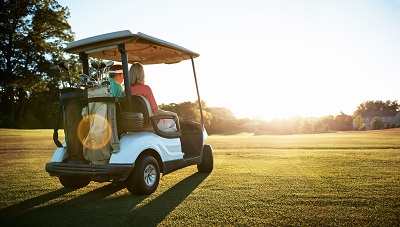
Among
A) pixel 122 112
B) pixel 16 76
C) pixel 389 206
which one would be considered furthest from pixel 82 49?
pixel 16 76

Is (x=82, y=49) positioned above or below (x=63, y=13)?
below

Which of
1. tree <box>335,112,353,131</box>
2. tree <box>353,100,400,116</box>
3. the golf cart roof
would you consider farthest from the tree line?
tree <box>353,100,400,116</box>

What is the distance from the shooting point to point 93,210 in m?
4.45

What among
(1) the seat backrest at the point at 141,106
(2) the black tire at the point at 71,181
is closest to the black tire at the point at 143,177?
(1) the seat backrest at the point at 141,106

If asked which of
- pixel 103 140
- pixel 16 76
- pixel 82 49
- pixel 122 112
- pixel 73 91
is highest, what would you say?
pixel 16 76

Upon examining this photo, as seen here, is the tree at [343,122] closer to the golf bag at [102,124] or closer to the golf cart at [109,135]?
the golf cart at [109,135]

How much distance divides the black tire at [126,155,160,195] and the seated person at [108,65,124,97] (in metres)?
1.11

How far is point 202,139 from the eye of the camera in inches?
277

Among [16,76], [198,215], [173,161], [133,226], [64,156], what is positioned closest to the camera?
[133,226]

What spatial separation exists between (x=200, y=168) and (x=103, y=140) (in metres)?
3.01

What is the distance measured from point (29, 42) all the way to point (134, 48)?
29.4 m

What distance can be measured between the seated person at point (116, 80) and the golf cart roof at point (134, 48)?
0.36 metres

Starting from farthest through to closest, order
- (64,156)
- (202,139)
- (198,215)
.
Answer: (202,139), (64,156), (198,215)

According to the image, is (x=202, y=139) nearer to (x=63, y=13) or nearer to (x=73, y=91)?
(x=73, y=91)
